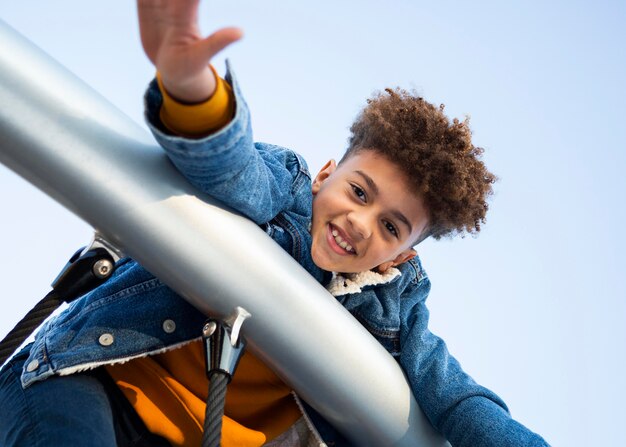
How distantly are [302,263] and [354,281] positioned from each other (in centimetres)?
8

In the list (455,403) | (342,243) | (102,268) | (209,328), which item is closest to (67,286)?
(102,268)

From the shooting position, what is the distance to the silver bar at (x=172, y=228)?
2.24 feet

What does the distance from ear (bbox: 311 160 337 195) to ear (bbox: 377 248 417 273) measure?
0.15 m

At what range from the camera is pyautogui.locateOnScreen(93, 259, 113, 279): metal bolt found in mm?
790

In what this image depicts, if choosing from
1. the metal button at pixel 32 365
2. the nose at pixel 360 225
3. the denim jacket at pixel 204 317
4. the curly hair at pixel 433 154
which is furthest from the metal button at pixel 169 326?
the curly hair at pixel 433 154

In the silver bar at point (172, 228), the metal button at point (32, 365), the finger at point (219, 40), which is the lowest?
the metal button at point (32, 365)

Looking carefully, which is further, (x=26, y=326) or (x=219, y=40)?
(x=26, y=326)

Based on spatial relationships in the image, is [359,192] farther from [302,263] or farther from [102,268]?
[102,268]

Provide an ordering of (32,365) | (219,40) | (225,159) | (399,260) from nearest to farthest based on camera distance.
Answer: (219,40) < (225,159) < (32,365) < (399,260)

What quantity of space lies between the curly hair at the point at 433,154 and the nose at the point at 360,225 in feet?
0.32

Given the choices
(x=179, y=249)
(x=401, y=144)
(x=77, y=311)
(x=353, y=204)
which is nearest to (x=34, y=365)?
(x=77, y=311)

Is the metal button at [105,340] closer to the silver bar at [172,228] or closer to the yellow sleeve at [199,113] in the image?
the silver bar at [172,228]

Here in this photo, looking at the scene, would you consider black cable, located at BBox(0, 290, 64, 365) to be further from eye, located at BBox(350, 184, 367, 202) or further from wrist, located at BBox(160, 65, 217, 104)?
eye, located at BBox(350, 184, 367, 202)

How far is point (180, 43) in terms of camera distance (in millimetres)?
699
